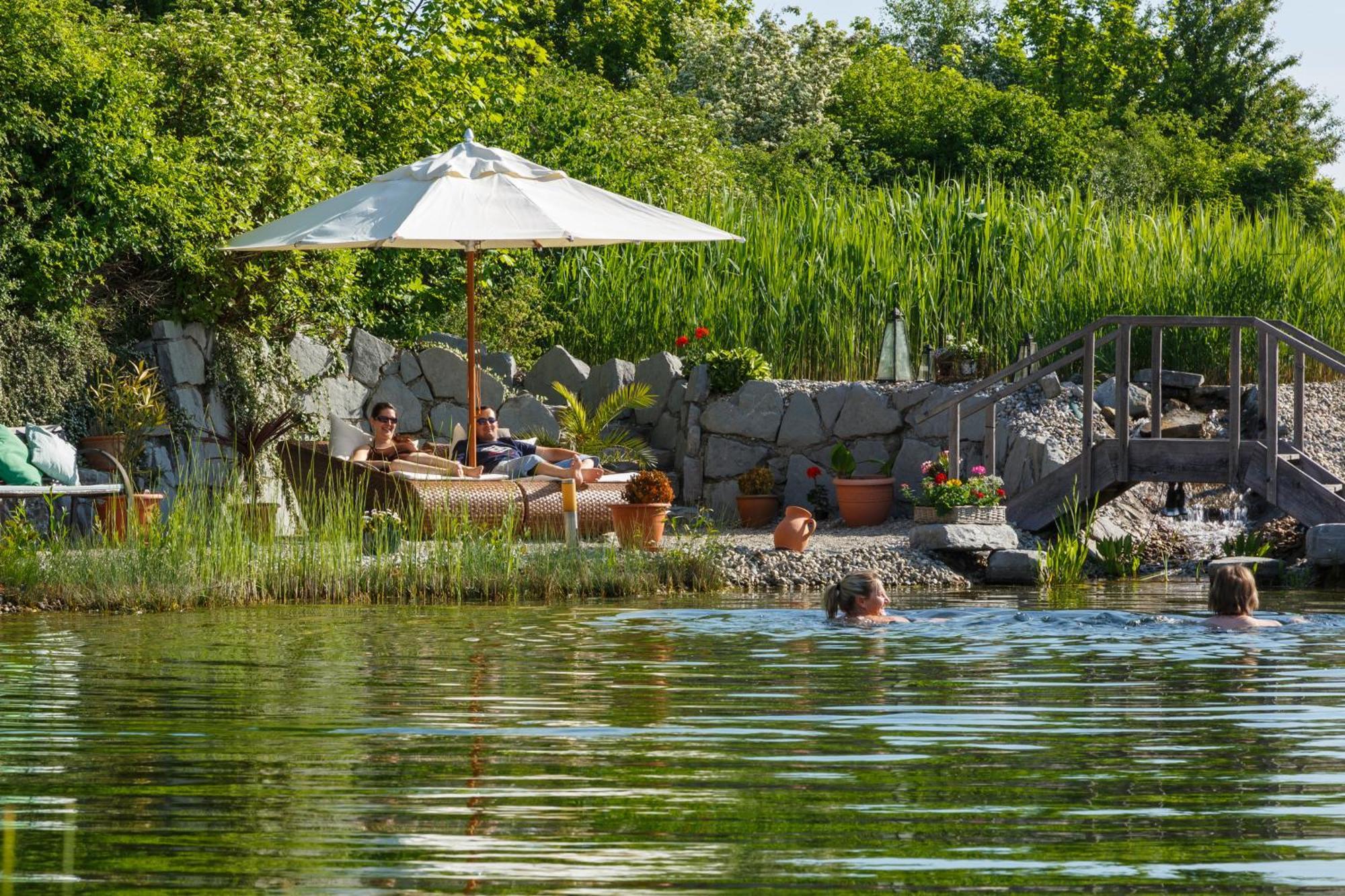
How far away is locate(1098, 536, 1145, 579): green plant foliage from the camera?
43.1 feet

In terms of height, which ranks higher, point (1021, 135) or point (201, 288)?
point (1021, 135)

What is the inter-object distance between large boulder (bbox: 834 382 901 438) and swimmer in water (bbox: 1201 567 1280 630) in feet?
23.8

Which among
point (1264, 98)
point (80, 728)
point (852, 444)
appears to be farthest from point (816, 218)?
point (1264, 98)

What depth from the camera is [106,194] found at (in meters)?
12.7

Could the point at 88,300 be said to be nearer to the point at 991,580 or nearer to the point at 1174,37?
the point at 991,580

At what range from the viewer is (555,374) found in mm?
17062

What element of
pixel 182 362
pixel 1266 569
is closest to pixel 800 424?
pixel 1266 569

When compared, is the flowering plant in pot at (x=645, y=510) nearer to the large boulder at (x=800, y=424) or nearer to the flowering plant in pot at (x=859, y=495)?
the flowering plant in pot at (x=859, y=495)

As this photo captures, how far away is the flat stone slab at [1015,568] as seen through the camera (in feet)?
41.0

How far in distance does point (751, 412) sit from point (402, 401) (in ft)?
10.1

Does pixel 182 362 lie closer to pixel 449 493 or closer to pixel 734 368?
pixel 449 493

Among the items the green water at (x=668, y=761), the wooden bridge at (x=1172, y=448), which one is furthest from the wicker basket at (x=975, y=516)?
the green water at (x=668, y=761)

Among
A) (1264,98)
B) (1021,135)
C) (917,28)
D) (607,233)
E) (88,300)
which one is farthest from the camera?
(917,28)

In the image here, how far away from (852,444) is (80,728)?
11203 mm
